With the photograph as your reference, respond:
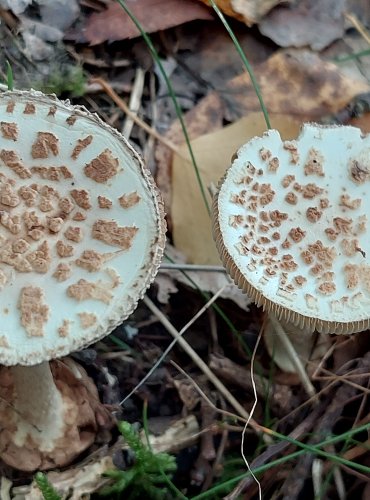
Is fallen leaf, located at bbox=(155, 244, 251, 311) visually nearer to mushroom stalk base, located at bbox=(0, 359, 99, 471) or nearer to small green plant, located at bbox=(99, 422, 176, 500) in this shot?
mushroom stalk base, located at bbox=(0, 359, 99, 471)

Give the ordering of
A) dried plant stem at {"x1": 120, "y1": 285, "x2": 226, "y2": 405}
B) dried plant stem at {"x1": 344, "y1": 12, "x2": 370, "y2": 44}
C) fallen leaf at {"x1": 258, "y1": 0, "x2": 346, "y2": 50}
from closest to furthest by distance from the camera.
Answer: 1. dried plant stem at {"x1": 120, "y1": 285, "x2": 226, "y2": 405}
2. fallen leaf at {"x1": 258, "y1": 0, "x2": 346, "y2": 50}
3. dried plant stem at {"x1": 344, "y1": 12, "x2": 370, "y2": 44}

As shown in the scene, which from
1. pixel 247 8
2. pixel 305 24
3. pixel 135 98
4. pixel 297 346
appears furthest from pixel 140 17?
pixel 297 346

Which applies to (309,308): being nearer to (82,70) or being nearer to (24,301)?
(24,301)

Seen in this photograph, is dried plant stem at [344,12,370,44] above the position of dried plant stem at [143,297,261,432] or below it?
above

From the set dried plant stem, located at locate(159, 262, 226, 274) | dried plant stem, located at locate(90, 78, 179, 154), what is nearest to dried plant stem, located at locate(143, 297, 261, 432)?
dried plant stem, located at locate(159, 262, 226, 274)

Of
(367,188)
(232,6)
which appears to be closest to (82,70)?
(232,6)

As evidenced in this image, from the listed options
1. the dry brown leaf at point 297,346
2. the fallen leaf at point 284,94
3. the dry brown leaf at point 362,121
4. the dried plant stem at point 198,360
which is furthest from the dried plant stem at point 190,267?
the dry brown leaf at point 362,121

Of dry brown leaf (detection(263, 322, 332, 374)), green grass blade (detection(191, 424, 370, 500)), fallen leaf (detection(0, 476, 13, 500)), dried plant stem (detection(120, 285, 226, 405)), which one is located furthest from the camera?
dry brown leaf (detection(263, 322, 332, 374))

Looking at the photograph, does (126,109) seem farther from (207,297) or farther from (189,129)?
(207,297)
